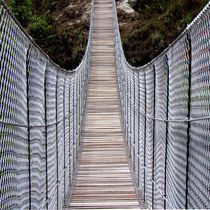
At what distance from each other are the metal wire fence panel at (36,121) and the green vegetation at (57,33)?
7.63 meters

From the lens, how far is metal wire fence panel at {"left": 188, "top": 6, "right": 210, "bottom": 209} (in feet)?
3.83

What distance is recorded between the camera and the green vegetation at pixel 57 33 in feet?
31.2

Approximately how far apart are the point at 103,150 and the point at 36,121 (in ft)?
9.14

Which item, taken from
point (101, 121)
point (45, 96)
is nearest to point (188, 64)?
point (45, 96)

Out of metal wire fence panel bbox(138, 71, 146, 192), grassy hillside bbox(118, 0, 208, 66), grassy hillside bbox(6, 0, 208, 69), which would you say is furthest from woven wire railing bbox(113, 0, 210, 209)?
grassy hillside bbox(6, 0, 208, 69)

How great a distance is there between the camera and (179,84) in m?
1.55

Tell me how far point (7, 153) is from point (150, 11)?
9.22m

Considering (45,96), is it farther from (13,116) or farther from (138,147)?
(138,147)

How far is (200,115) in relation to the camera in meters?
1.23

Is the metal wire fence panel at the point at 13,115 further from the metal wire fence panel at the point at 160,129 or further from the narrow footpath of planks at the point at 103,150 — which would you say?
the narrow footpath of planks at the point at 103,150

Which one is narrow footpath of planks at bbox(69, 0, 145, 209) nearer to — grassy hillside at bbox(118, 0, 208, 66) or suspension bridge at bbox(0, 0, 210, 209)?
suspension bridge at bbox(0, 0, 210, 209)

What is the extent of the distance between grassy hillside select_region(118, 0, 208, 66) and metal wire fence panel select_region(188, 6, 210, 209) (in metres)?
7.81

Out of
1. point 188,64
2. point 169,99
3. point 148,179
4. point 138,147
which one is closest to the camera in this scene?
point 188,64

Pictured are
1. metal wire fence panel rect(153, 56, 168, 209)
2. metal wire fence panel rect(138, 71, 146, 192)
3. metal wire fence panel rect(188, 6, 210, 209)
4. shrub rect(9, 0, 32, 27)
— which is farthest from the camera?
shrub rect(9, 0, 32, 27)
